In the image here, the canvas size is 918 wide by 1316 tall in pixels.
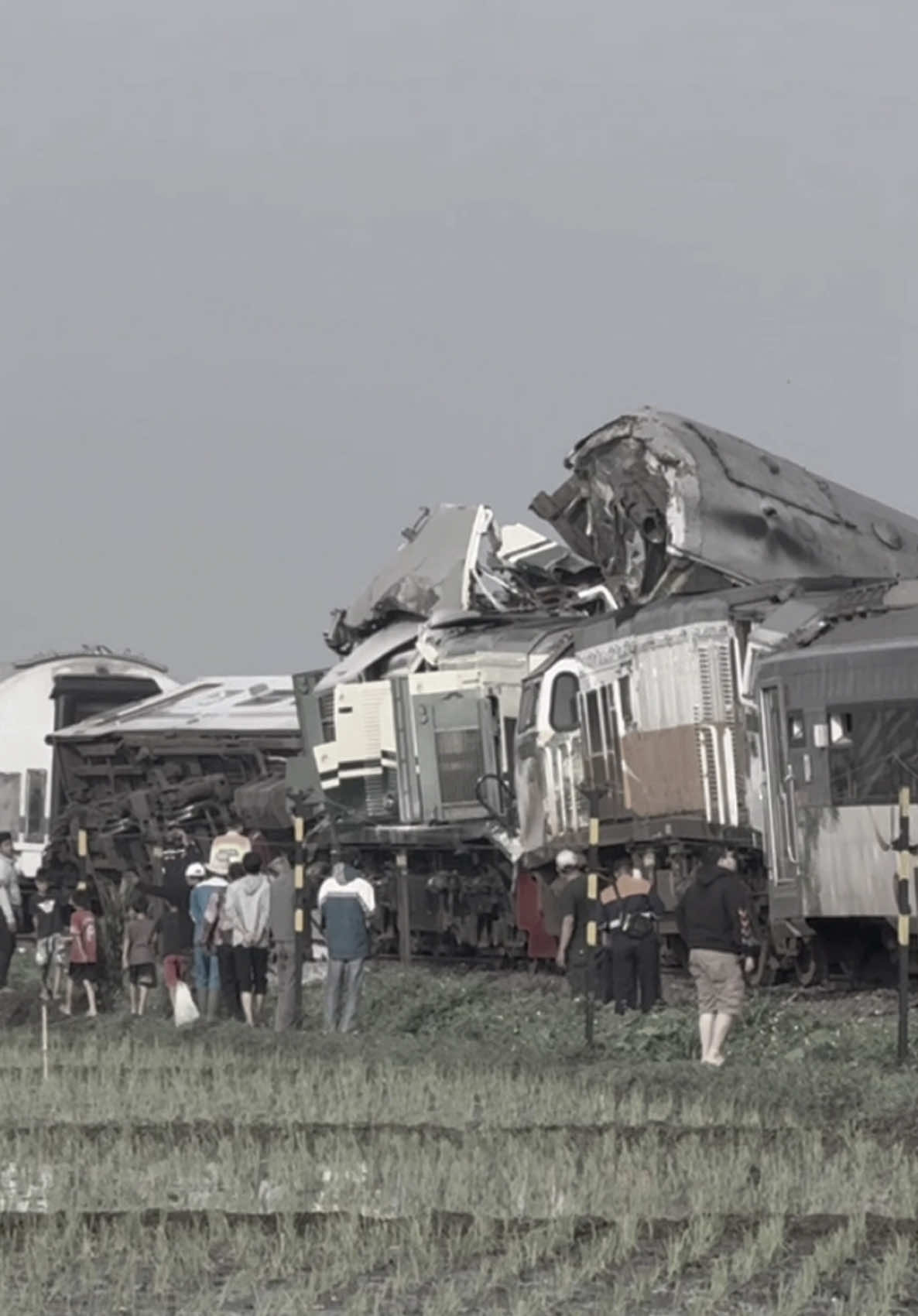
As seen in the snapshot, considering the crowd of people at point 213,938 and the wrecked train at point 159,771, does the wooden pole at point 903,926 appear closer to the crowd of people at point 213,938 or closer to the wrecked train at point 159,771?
the crowd of people at point 213,938

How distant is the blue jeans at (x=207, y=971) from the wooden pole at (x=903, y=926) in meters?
9.12

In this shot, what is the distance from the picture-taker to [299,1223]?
1460 centimetres

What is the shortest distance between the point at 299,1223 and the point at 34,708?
40344mm

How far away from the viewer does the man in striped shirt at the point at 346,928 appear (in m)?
27.9

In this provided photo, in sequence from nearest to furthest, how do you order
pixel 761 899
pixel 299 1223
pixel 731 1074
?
1. pixel 299 1223
2. pixel 731 1074
3. pixel 761 899

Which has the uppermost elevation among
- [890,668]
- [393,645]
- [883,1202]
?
[393,645]

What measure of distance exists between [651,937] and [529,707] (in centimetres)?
754

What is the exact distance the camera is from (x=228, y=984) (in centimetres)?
3086

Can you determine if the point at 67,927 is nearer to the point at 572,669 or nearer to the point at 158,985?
the point at 158,985

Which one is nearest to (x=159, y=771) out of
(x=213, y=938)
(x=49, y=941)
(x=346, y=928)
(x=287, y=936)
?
(x=49, y=941)

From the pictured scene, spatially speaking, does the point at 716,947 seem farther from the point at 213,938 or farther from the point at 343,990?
the point at 213,938

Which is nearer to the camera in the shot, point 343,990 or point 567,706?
point 343,990

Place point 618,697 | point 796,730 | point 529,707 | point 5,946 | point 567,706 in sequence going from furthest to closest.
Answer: point 529,707 → point 5,946 → point 567,706 → point 618,697 → point 796,730

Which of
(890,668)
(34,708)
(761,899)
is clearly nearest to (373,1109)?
(890,668)
